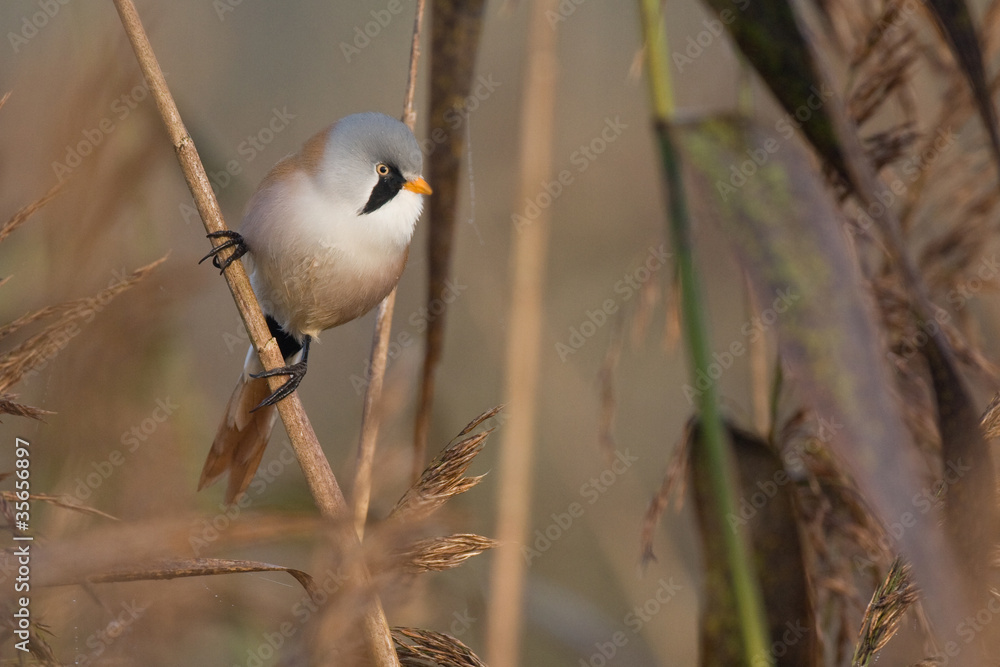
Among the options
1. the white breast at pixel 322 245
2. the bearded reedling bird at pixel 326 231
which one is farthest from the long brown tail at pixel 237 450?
the white breast at pixel 322 245

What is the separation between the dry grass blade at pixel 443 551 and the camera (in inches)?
36.8

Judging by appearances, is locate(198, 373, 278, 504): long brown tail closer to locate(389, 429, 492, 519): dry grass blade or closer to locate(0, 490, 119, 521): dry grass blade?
locate(0, 490, 119, 521): dry grass blade

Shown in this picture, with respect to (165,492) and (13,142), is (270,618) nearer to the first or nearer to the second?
(165,492)

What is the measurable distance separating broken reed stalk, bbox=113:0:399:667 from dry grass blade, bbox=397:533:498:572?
0.06 meters

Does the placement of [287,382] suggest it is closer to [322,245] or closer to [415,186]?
[322,245]

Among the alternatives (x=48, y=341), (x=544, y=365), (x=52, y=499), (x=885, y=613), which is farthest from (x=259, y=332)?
(x=544, y=365)

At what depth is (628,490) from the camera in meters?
2.60

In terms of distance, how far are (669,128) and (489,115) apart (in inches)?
67.9

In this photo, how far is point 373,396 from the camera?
4.27ft

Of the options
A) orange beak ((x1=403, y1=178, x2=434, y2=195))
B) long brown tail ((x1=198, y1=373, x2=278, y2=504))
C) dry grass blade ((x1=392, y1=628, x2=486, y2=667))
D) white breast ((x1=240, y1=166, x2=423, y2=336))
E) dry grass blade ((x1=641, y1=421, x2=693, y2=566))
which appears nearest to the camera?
dry grass blade ((x1=392, y1=628, x2=486, y2=667))

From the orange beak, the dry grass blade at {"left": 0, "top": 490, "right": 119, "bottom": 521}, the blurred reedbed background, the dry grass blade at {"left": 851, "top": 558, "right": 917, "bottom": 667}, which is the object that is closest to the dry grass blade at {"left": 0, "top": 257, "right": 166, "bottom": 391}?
the blurred reedbed background

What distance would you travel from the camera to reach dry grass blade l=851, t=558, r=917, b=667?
945 millimetres

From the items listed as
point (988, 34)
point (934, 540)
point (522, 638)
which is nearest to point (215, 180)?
point (934, 540)

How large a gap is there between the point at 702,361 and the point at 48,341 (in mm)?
789
